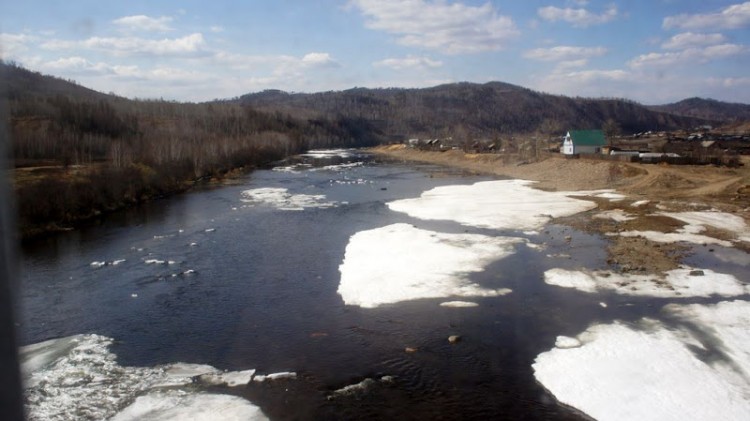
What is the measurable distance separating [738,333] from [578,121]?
157269 mm

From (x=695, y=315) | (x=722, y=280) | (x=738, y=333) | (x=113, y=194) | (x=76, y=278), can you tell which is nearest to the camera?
(x=738, y=333)

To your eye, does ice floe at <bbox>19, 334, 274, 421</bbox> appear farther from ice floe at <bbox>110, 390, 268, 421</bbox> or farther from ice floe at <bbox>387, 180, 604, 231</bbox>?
ice floe at <bbox>387, 180, 604, 231</bbox>

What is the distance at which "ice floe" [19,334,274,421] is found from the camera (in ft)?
23.7

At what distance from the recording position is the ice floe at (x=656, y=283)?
11734mm

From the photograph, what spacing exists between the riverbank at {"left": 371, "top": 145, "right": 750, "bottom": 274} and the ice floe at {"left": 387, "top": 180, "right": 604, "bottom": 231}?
1247mm

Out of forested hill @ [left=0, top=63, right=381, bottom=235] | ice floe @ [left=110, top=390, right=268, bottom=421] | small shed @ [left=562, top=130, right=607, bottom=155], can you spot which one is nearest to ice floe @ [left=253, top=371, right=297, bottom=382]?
ice floe @ [left=110, top=390, right=268, bottom=421]

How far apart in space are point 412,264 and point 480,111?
6360 inches

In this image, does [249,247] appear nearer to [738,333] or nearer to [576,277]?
[576,277]

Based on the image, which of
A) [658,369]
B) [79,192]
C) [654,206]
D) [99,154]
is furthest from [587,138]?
[658,369]

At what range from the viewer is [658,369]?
8203mm

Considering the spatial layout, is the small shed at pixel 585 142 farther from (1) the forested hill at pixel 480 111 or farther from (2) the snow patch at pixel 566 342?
(1) the forested hill at pixel 480 111

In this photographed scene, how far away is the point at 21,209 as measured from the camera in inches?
766

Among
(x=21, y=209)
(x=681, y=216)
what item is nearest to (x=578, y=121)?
(x=681, y=216)

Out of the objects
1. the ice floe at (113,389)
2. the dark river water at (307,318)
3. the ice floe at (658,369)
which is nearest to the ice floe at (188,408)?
the ice floe at (113,389)
